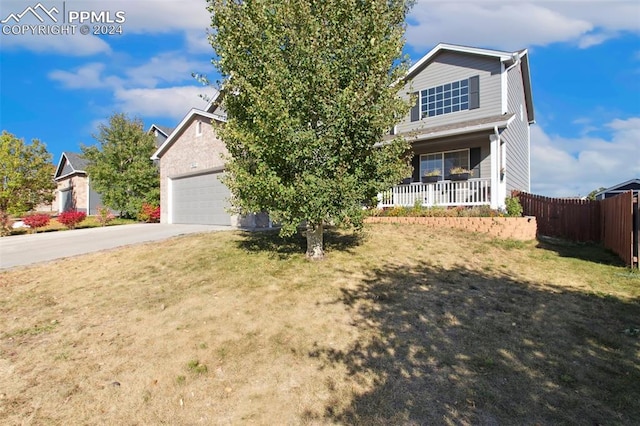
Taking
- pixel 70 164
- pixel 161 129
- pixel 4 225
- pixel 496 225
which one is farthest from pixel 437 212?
pixel 70 164

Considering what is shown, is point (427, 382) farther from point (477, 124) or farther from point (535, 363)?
point (477, 124)

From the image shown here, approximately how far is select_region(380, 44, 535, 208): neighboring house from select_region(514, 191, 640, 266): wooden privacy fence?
1494 millimetres

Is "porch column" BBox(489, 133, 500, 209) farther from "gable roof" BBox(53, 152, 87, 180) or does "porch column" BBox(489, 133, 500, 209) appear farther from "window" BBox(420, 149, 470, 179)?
"gable roof" BBox(53, 152, 87, 180)

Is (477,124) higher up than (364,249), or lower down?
higher up

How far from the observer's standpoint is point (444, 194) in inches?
537

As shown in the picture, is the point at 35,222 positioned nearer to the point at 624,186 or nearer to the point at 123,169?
the point at 123,169

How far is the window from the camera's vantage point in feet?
47.7

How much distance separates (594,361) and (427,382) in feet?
6.40

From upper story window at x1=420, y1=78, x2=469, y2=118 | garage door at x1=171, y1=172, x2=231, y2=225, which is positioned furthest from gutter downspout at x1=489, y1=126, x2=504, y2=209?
garage door at x1=171, y1=172, x2=231, y2=225

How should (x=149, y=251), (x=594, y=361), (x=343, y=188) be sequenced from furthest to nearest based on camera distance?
(x=149, y=251), (x=343, y=188), (x=594, y=361)

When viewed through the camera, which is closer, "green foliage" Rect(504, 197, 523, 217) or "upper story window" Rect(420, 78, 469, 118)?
"green foliage" Rect(504, 197, 523, 217)

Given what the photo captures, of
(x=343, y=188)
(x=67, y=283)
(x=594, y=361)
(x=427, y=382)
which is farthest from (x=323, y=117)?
(x=67, y=283)

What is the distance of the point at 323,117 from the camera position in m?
6.50

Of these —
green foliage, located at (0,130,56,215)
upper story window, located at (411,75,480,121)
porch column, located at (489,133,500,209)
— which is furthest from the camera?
green foliage, located at (0,130,56,215)
